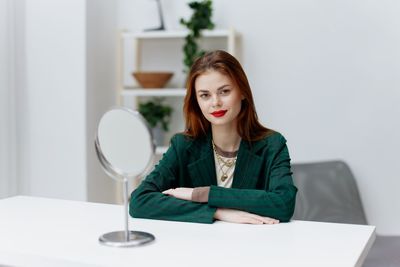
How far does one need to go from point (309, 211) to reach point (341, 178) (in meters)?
0.26

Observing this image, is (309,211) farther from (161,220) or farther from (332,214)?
(161,220)

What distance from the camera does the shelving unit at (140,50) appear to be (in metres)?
3.29

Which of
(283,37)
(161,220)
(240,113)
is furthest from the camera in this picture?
(283,37)

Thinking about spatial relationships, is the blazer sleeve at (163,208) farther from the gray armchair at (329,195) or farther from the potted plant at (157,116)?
the potted plant at (157,116)

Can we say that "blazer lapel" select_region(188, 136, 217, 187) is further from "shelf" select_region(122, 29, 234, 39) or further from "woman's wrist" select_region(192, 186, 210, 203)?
"shelf" select_region(122, 29, 234, 39)

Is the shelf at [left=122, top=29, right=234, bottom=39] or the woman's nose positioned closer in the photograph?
the woman's nose

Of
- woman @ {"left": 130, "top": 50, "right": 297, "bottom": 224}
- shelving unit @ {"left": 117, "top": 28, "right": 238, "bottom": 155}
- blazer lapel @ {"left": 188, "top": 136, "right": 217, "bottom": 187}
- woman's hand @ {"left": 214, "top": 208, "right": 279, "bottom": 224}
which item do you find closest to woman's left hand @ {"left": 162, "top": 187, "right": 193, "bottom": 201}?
woman @ {"left": 130, "top": 50, "right": 297, "bottom": 224}

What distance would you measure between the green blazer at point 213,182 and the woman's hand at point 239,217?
0.6 inches

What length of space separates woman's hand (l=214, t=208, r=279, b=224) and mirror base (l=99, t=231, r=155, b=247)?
0.92ft

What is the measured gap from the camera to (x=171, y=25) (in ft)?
11.8

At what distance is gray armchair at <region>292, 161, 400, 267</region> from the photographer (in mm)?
3061

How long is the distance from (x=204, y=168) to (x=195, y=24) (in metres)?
1.52

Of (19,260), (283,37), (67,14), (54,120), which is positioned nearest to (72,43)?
(67,14)

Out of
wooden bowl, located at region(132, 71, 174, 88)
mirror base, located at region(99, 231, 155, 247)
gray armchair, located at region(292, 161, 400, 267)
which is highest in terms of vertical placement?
wooden bowl, located at region(132, 71, 174, 88)
